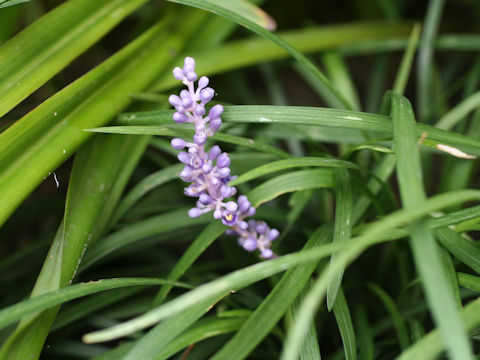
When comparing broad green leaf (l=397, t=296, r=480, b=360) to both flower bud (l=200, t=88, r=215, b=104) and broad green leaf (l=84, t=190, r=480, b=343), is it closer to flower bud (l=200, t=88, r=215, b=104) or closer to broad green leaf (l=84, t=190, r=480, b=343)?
broad green leaf (l=84, t=190, r=480, b=343)

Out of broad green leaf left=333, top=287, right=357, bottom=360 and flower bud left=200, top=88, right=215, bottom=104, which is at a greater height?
flower bud left=200, top=88, right=215, bottom=104

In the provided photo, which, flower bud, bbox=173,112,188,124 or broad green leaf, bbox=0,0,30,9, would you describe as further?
broad green leaf, bbox=0,0,30,9

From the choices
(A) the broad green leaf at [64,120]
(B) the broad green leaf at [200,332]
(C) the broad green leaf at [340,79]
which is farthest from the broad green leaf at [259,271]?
(C) the broad green leaf at [340,79]

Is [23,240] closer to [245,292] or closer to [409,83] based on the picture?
[245,292]

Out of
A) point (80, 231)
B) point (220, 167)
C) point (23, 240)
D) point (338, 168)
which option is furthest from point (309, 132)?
point (23, 240)

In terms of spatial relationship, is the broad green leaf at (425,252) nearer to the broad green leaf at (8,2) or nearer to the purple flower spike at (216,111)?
the purple flower spike at (216,111)

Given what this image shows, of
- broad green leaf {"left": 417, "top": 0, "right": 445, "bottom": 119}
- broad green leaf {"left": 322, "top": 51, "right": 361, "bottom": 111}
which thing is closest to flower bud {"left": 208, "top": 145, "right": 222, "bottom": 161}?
broad green leaf {"left": 322, "top": 51, "right": 361, "bottom": 111}

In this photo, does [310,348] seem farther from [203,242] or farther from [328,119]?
[328,119]
